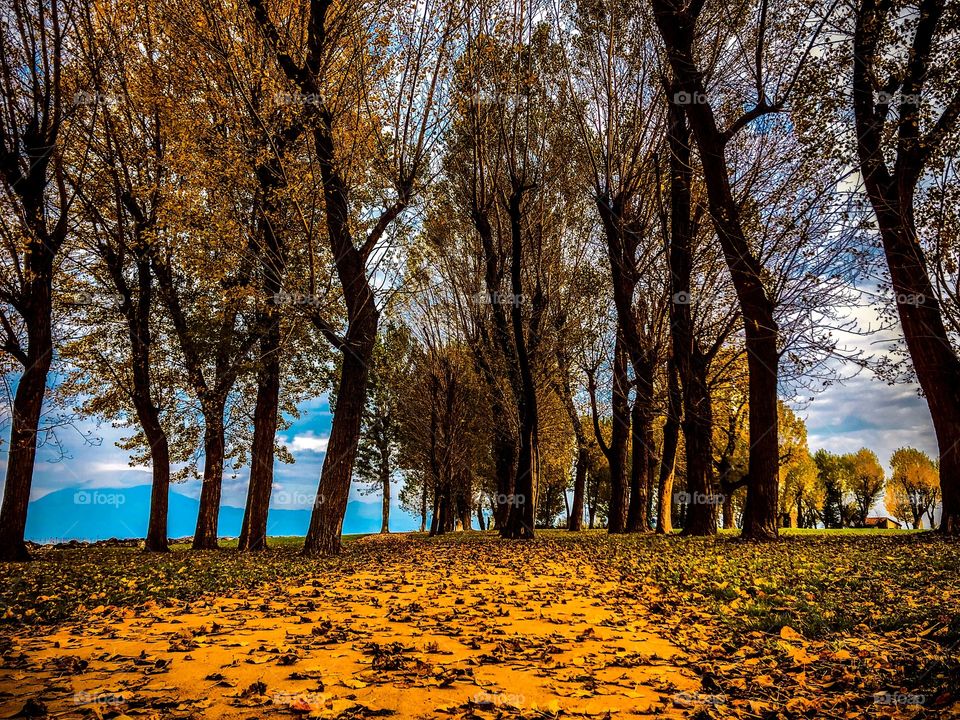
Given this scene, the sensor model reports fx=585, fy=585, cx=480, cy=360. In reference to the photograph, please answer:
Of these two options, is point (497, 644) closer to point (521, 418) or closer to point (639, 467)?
point (521, 418)

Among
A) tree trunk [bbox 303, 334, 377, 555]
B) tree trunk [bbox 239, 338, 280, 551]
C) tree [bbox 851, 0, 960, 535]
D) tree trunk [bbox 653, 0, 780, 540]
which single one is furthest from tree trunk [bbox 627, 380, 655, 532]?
tree trunk [bbox 239, 338, 280, 551]

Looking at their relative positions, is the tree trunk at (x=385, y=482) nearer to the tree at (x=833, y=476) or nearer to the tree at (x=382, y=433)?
the tree at (x=382, y=433)

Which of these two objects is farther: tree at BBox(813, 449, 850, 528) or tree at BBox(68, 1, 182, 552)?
tree at BBox(813, 449, 850, 528)

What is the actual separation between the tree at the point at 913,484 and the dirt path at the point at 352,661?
55975mm

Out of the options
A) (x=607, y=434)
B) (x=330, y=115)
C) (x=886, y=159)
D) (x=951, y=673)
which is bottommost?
(x=951, y=673)

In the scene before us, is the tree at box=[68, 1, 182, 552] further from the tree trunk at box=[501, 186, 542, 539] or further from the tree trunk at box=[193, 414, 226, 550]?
the tree trunk at box=[501, 186, 542, 539]

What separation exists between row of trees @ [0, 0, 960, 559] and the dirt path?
7188 millimetres

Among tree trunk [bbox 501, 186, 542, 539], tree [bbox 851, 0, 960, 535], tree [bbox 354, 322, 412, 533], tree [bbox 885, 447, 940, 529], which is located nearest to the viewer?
tree [bbox 851, 0, 960, 535]

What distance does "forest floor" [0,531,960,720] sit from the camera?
355cm

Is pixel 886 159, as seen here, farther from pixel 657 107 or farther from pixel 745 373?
pixel 745 373

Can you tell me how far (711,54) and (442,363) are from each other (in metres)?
16.5

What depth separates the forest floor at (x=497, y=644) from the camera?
3.55m

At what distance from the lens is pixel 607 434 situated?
37.2 metres

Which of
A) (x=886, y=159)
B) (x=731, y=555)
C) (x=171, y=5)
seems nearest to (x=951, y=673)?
(x=731, y=555)
